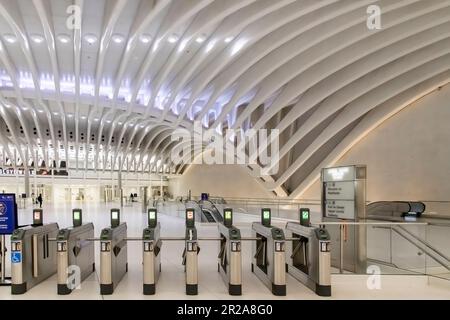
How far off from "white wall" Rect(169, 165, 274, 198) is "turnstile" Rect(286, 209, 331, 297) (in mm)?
23395

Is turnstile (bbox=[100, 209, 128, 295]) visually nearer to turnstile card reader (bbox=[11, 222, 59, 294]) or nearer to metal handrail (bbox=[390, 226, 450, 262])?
turnstile card reader (bbox=[11, 222, 59, 294])

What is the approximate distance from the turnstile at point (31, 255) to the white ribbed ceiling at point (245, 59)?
6173 mm

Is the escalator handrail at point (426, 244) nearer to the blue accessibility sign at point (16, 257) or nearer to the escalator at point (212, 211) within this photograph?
the blue accessibility sign at point (16, 257)

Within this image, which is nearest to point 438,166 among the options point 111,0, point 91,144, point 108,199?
point 111,0

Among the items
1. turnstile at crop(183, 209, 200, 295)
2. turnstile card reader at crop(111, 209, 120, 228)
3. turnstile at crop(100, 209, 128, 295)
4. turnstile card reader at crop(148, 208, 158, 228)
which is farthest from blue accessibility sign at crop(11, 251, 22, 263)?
turnstile at crop(183, 209, 200, 295)

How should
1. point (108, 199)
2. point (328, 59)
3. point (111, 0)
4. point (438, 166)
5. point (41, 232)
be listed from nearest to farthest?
point (41, 232) < point (111, 0) < point (328, 59) < point (438, 166) < point (108, 199)

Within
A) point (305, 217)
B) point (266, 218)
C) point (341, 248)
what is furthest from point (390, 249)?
point (266, 218)

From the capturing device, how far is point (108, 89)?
821 inches

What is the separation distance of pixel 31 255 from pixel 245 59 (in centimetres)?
1116

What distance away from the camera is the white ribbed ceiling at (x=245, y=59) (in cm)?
1198

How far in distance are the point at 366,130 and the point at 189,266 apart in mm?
18538

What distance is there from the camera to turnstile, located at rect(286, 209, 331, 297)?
5937 millimetres

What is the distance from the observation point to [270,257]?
638 centimetres

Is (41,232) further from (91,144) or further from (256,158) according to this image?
(91,144)
